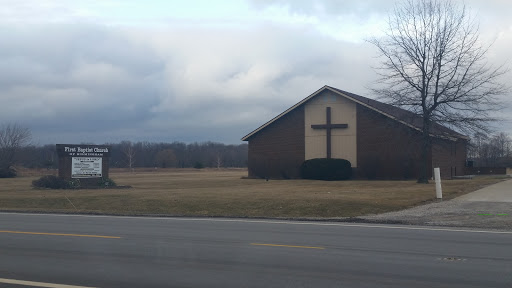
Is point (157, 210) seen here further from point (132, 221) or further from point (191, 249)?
point (191, 249)

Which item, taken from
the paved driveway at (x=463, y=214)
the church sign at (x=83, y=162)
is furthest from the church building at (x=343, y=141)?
the paved driveway at (x=463, y=214)

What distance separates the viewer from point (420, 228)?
15.4m

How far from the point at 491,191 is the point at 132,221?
672 inches

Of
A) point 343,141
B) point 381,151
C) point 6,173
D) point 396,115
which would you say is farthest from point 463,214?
point 6,173

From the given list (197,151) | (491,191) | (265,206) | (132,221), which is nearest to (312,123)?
(491,191)

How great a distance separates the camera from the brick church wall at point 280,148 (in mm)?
44344

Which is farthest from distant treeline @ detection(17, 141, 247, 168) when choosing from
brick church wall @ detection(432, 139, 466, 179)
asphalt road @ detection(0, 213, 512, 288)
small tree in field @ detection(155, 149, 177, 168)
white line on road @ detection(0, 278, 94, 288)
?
white line on road @ detection(0, 278, 94, 288)

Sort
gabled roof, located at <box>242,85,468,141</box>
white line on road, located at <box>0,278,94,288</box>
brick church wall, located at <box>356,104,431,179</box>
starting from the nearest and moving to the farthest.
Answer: white line on road, located at <box>0,278,94,288</box>, gabled roof, located at <box>242,85,468,141</box>, brick church wall, located at <box>356,104,431,179</box>

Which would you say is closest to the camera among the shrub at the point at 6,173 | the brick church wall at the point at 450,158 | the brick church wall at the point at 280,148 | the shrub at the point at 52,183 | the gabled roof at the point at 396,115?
the shrub at the point at 52,183

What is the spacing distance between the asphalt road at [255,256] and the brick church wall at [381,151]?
25129 millimetres

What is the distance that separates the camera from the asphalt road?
841 cm

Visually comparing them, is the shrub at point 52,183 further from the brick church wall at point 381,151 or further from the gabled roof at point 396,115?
the brick church wall at point 381,151

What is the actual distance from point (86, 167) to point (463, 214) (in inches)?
1007

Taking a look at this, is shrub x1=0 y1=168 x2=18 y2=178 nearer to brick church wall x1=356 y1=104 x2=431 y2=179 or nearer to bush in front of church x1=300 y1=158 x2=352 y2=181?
bush in front of church x1=300 y1=158 x2=352 y2=181
